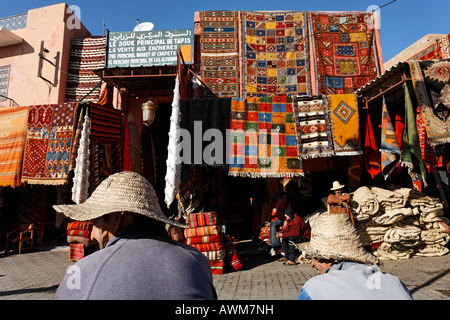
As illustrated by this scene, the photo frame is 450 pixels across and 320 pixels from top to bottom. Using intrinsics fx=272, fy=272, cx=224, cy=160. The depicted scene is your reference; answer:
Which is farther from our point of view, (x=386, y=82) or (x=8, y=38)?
(x=8, y=38)

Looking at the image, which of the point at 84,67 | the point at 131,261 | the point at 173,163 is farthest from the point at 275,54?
the point at 131,261

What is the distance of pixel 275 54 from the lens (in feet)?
27.1

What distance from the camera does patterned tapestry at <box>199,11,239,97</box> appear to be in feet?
26.6

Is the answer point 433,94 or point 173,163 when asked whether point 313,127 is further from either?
point 173,163

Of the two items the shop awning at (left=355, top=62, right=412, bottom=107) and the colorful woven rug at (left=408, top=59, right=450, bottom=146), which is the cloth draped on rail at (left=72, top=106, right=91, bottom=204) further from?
the colorful woven rug at (left=408, top=59, right=450, bottom=146)

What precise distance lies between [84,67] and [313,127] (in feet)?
27.4

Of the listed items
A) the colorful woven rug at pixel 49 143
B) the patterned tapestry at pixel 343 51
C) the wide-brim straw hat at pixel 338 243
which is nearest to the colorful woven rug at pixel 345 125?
the patterned tapestry at pixel 343 51

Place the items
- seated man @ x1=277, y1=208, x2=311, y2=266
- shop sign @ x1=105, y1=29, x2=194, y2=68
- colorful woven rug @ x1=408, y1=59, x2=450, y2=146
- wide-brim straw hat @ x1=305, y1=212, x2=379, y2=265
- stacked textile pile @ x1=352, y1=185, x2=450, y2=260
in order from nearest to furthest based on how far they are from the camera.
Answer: wide-brim straw hat @ x1=305, y1=212, x2=379, y2=265
colorful woven rug @ x1=408, y1=59, x2=450, y2=146
stacked textile pile @ x1=352, y1=185, x2=450, y2=260
seated man @ x1=277, y1=208, x2=311, y2=266
shop sign @ x1=105, y1=29, x2=194, y2=68

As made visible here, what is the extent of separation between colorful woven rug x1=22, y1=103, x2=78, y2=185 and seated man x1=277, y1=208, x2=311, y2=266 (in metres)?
5.68

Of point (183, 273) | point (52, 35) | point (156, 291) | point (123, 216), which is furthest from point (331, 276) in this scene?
point (52, 35)

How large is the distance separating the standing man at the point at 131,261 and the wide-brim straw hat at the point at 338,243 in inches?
38.1

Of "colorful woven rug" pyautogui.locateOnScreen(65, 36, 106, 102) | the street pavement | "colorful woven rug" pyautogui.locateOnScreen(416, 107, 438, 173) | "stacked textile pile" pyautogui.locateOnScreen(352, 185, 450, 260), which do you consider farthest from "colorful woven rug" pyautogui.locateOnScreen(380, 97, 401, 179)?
"colorful woven rug" pyautogui.locateOnScreen(65, 36, 106, 102)

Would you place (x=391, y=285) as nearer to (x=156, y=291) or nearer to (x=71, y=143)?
(x=156, y=291)

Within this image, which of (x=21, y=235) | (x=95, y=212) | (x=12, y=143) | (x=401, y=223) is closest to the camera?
(x=95, y=212)
